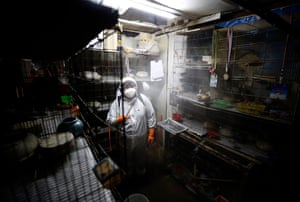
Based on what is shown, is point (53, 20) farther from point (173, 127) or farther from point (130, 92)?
point (173, 127)

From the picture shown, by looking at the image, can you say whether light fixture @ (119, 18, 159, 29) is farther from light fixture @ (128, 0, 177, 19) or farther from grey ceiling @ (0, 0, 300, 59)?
grey ceiling @ (0, 0, 300, 59)

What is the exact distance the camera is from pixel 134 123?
80.7 inches

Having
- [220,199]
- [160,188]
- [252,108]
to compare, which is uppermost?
[252,108]

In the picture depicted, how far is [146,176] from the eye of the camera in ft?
7.35

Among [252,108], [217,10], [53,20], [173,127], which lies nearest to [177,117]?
[173,127]

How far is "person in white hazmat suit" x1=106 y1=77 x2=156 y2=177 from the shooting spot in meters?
2.01

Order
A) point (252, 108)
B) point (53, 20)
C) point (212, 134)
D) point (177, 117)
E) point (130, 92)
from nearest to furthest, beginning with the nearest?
point (53, 20) → point (252, 108) → point (212, 134) → point (130, 92) → point (177, 117)

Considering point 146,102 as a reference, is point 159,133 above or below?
below

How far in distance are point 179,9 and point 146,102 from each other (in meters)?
1.33

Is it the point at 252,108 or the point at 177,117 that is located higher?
the point at 252,108

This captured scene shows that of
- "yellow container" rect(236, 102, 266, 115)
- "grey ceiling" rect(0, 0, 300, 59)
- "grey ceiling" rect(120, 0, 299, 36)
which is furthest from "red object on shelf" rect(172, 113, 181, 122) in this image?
"grey ceiling" rect(0, 0, 300, 59)

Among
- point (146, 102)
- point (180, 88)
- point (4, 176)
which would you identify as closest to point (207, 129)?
point (180, 88)

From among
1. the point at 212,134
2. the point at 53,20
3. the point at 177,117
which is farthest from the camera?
the point at 177,117

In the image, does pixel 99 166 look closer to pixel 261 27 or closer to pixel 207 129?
pixel 207 129
